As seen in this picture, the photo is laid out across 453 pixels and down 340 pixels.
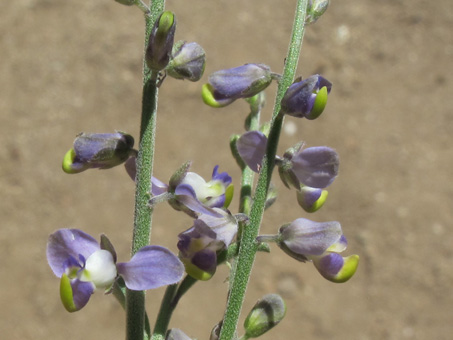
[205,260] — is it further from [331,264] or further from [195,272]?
[331,264]

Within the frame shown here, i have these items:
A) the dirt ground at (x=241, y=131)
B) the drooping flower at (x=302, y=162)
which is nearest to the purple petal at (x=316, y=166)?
the drooping flower at (x=302, y=162)

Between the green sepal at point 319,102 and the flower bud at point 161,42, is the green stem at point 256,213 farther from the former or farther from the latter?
the flower bud at point 161,42

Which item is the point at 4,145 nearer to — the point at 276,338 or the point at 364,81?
the point at 276,338

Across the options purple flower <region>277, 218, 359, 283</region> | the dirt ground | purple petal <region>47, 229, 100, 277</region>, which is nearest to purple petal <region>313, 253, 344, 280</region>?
purple flower <region>277, 218, 359, 283</region>

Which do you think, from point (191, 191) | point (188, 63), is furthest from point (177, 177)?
point (188, 63)

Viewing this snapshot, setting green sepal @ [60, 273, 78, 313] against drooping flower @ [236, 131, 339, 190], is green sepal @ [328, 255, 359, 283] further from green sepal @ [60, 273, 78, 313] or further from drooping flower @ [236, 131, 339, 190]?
green sepal @ [60, 273, 78, 313]
